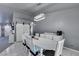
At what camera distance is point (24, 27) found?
1249 millimetres

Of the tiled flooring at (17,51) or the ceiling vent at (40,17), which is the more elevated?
the ceiling vent at (40,17)

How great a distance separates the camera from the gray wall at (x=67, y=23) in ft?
3.74

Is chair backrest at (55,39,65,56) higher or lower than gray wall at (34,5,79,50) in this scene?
lower

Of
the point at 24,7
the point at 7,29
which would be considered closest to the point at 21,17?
the point at 24,7

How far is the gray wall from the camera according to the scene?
44.9 inches

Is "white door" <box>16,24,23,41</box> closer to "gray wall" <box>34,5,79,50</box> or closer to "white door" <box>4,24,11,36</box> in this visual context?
"white door" <box>4,24,11,36</box>

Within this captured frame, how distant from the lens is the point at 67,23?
1.18m

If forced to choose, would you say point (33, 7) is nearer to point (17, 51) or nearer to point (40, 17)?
point (40, 17)

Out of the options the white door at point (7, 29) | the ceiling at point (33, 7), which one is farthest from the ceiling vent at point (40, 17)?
the white door at point (7, 29)

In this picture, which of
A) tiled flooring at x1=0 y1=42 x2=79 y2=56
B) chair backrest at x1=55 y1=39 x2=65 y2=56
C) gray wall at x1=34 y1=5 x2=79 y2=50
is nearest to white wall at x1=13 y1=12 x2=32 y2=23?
gray wall at x1=34 y1=5 x2=79 y2=50

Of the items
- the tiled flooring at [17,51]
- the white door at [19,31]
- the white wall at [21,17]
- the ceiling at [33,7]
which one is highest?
the ceiling at [33,7]

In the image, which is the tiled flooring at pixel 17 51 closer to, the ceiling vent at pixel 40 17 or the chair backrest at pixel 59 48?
the chair backrest at pixel 59 48

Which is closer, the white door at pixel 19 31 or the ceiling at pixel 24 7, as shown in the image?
the ceiling at pixel 24 7

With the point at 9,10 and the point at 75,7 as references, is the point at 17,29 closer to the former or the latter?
the point at 9,10
